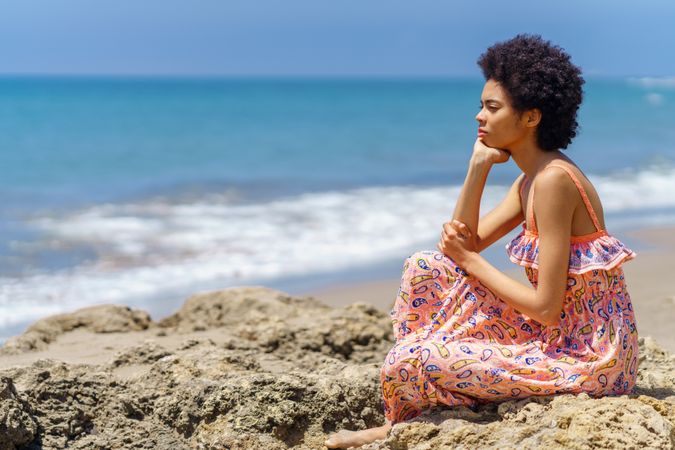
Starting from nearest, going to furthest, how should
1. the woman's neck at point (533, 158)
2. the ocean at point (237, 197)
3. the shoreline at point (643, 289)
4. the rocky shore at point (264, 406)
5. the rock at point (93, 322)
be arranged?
the rocky shore at point (264, 406)
the woman's neck at point (533, 158)
the rock at point (93, 322)
the shoreline at point (643, 289)
the ocean at point (237, 197)

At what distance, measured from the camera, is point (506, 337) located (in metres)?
3.26

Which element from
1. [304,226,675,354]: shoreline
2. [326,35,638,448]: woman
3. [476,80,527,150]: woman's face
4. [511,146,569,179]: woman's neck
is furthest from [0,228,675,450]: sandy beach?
[476,80,527,150]: woman's face

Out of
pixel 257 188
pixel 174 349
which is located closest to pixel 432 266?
pixel 174 349

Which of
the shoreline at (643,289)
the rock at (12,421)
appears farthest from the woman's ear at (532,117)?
the shoreline at (643,289)

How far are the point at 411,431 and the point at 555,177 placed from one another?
0.99 metres

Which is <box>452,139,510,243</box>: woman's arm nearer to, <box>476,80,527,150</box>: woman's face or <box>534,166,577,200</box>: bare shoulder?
<box>476,80,527,150</box>: woman's face

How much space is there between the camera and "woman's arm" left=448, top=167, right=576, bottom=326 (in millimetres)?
3084

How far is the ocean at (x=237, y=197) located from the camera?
31.9ft

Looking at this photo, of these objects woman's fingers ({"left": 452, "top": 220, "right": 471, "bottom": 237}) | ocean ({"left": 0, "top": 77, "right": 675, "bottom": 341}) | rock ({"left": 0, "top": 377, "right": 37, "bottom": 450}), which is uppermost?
ocean ({"left": 0, "top": 77, "right": 675, "bottom": 341})

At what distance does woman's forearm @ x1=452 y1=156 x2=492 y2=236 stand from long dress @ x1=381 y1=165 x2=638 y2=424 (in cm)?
18

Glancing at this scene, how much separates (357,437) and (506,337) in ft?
2.13

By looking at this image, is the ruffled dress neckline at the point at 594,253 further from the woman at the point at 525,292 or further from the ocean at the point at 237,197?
the ocean at the point at 237,197

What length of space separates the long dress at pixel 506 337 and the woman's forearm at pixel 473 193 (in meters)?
0.18

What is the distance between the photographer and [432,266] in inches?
130
